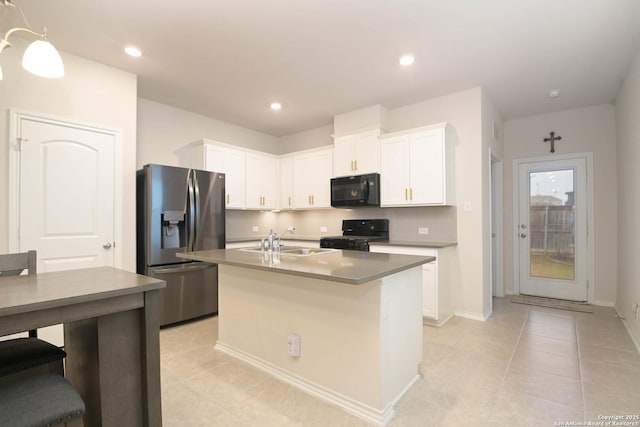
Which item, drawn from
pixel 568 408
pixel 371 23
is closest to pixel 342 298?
pixel 568 408

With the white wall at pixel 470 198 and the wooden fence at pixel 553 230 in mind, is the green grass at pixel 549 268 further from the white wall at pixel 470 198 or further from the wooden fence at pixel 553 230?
the white wall at pixel 470 198

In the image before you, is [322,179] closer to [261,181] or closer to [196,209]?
[261,181]

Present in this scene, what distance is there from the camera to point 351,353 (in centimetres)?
192

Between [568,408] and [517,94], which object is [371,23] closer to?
[517,94]

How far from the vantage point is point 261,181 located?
4996 millimetres

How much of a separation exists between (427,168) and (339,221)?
5.70ft

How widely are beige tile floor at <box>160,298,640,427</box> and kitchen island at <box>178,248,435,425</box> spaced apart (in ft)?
0.36

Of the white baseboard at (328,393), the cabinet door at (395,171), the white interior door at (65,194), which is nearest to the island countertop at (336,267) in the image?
the white baseboard at (328,393)

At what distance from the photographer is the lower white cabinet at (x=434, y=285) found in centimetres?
338

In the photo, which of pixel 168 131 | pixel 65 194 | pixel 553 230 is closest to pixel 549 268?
pixel 553 230

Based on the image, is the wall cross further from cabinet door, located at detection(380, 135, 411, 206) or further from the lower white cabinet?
the lower white cabinet

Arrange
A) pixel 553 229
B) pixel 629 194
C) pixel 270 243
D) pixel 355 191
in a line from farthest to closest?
pixel 553 229 → pixel 355 191 → pixel 629 194 → pixel 270 243

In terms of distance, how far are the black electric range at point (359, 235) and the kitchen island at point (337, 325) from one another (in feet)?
4.96

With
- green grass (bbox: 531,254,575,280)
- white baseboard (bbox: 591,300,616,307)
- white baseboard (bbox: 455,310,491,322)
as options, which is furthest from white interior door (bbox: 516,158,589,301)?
white baseboard (bbox: 455,310,491,322)
